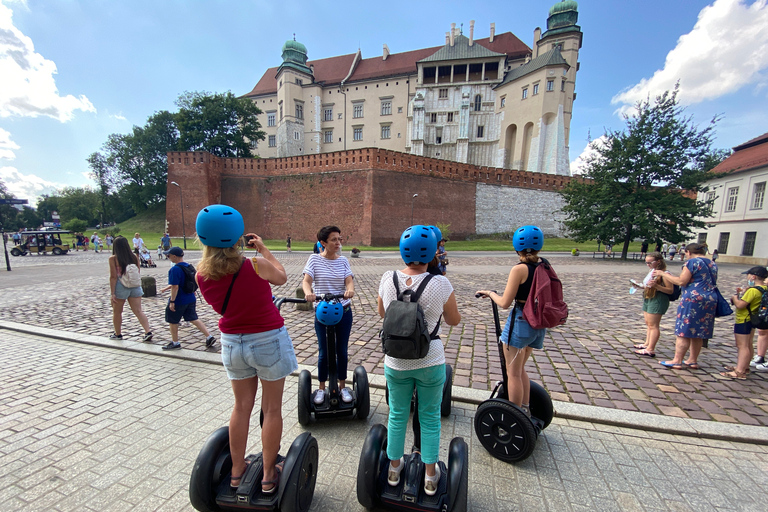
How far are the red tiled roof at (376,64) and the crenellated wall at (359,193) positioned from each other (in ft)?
86.9

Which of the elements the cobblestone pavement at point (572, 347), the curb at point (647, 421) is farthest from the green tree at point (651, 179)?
the curb at point (647, 421)

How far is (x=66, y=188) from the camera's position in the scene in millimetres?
75125

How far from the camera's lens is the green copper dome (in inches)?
1763

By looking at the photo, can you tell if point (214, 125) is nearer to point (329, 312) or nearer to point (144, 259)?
point (144, 259)

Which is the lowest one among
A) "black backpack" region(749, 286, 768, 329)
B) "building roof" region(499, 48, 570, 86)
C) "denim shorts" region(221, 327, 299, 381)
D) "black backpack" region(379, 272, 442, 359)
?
"black backpack" region(749, 286, 768, 329)

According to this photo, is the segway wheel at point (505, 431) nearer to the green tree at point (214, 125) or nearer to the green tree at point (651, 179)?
the green tree at point (651, 179)

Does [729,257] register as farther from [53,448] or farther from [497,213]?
[53,448]

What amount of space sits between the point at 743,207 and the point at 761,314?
1254 inches

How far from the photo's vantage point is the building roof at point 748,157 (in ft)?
79.2

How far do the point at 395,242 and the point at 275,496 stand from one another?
33170 mm

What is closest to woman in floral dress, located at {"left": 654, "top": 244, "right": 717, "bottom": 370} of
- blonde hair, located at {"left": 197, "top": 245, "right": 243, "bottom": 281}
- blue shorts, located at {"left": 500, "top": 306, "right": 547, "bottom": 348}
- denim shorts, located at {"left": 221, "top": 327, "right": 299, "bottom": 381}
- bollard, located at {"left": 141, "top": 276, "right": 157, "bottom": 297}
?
blue shorts, located at {"left": 500, "top": 306, "right": 547, "bottom": 348}

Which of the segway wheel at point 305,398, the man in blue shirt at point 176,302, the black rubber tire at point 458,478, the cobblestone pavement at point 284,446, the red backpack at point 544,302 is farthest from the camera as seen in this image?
the man in blue shirt at point 176,302

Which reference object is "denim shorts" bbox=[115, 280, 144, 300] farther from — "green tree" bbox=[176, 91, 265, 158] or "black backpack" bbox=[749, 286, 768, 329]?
"green tree" bbox=[176, 91, 265, 158]

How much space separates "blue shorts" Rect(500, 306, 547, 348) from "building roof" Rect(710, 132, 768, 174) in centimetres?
3250
